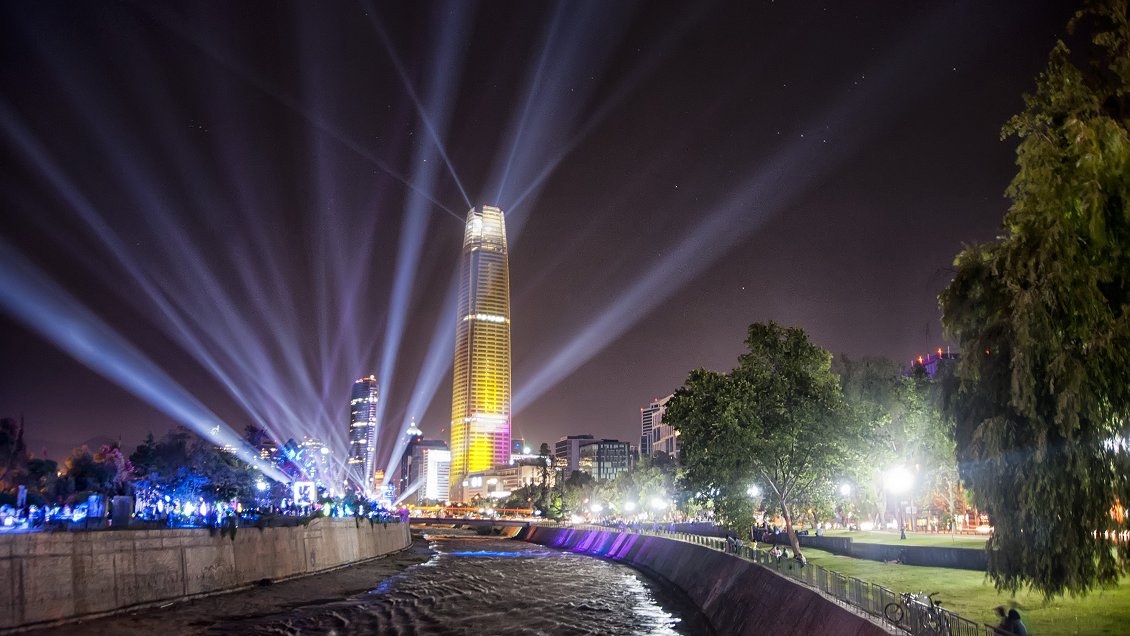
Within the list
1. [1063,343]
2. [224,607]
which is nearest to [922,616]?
[1063,343]

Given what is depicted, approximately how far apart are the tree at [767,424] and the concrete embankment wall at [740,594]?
17.6ft

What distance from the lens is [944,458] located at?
5878 centimetres

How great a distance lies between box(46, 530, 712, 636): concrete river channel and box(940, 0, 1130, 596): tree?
73.7 feet

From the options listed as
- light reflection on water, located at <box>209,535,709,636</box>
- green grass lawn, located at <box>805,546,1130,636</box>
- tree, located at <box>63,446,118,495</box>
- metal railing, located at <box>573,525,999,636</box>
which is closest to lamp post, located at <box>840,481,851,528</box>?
light reflection on water, located at <box>209,535,709,636</box>

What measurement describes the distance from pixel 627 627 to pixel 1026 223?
27.7 metres

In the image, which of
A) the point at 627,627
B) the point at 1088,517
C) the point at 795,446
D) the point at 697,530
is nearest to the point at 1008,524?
the point at 1088,517

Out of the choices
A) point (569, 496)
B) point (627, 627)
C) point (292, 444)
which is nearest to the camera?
point (627, 627)

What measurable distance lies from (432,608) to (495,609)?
3.67m

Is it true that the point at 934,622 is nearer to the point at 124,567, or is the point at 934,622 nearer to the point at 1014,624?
the point at 1014,624

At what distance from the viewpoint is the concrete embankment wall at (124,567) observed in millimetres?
26953

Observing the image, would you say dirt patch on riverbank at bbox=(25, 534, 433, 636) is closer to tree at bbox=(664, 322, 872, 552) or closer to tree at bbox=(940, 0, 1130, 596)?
tree at bbox=(664, 322, 872, 552)

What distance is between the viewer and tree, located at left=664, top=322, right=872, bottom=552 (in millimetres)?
47062

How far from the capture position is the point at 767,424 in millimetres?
48344

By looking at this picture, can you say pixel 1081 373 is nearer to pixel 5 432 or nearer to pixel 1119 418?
pixel 1119 418
